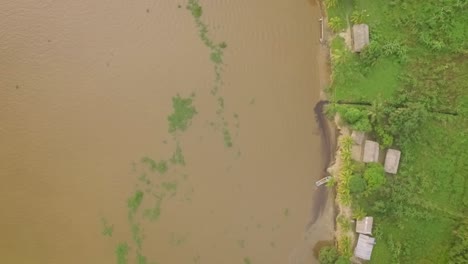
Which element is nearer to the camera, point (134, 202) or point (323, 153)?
point (323, 153)

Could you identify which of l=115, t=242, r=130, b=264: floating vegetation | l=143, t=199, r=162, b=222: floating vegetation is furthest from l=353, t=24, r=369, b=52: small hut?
l=115, t=242, r=130, b=264: floating vegetation

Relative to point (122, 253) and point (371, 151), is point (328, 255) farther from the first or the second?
point (122, 253)

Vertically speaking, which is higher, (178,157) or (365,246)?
(178,157)

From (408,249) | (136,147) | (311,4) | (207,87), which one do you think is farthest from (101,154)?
(408,249)

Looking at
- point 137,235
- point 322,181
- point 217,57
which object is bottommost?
point 137,235

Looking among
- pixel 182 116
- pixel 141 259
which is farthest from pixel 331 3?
pixel 141 259
